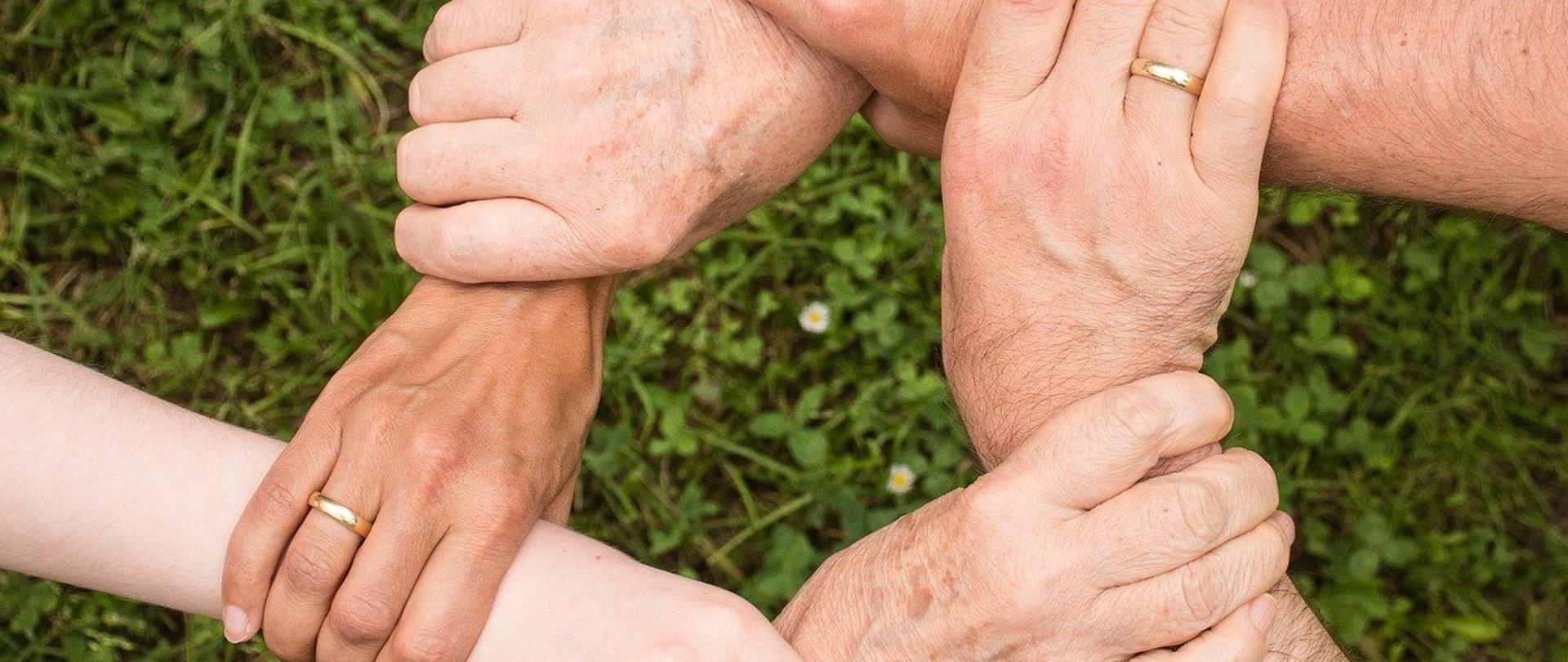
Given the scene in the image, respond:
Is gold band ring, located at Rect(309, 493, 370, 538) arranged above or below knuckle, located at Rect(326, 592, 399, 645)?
above

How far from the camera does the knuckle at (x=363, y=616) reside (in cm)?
193

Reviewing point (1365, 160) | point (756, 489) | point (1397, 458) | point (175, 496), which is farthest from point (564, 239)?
point (1397, 458)

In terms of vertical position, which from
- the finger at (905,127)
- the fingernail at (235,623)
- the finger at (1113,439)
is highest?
the finger at (905,127)

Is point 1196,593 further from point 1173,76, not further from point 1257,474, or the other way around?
point 1173,76

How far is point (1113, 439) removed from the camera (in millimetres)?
1907

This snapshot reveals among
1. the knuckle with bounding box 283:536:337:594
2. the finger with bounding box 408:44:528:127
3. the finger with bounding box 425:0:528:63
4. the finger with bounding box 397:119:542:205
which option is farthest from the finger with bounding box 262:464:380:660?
the finger with bounding box 425:0:528:63

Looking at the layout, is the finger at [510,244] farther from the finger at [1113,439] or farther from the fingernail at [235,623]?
the finger at [1113,439]

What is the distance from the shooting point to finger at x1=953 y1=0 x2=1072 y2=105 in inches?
77.0

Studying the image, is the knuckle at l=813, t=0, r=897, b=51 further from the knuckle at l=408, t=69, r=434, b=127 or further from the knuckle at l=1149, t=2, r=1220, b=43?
the knuckle at l=408, t=69, r=434, b=127

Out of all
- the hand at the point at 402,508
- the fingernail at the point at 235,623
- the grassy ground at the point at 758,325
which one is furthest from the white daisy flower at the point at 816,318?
the fingernail at the point at 235,623

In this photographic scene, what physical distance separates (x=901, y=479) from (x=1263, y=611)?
1245mm

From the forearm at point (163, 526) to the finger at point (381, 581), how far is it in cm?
15

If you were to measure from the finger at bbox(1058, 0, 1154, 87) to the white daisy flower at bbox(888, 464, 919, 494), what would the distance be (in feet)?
4.53

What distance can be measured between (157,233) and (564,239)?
1619mm
